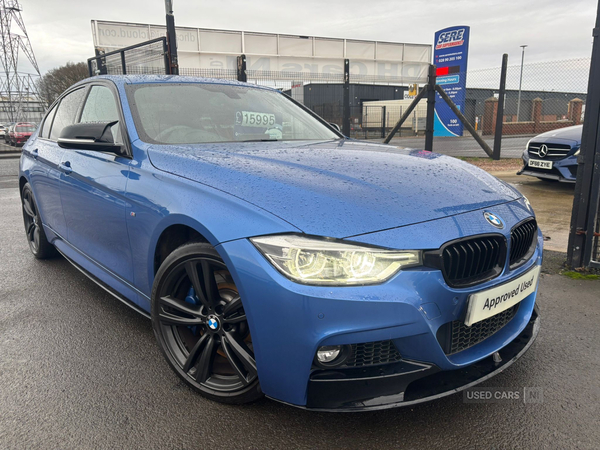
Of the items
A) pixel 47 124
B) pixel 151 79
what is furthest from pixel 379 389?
pixel 47 124

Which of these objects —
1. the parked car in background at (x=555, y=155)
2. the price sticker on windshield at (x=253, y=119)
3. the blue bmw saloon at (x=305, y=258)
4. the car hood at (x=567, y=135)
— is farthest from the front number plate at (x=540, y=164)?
the price sticker on windshield at (x=253, y=119)

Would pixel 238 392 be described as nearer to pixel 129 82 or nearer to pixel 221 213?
pixel 221 213

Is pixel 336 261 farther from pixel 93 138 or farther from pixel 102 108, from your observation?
pixel 102 108

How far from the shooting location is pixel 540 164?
24.4 feet

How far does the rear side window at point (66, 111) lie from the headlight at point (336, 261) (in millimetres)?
2686

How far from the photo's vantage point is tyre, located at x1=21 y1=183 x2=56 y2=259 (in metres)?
4.29

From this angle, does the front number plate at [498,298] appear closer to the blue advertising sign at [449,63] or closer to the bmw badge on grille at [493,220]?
the bmw badge on grille at [493,220]

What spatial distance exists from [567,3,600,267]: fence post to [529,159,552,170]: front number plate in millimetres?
3900

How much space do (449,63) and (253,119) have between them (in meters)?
15.2

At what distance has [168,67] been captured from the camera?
1016 centimetres

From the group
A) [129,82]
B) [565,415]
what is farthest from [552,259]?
[129,82]

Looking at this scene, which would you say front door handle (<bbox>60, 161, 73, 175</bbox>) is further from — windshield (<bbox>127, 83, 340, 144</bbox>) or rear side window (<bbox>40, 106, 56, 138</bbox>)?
rear side window (<bbox>40, 106, 56, 138</bbox>)

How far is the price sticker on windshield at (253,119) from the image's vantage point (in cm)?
315

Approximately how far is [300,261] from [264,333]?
1.05 feet
